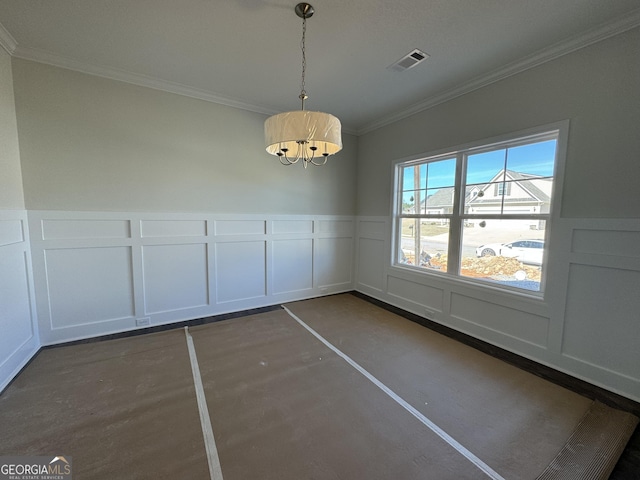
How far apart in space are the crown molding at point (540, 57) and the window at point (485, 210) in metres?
0.60

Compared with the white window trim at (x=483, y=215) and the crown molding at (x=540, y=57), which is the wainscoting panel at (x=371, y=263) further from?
the crown molding at (x=540, y=57)

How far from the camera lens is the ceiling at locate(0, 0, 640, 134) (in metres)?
1.81

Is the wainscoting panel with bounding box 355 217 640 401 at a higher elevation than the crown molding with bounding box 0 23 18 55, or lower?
lower

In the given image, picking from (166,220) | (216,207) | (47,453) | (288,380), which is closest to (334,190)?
(216,207)

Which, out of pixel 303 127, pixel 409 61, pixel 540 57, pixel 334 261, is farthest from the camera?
pixel 334 261

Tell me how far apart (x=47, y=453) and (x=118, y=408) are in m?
0.37

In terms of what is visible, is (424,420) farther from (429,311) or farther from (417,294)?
(417,294)

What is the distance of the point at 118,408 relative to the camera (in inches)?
70.9

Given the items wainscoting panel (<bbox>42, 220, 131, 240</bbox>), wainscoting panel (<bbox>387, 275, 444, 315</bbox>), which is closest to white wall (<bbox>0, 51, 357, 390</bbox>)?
wainscoting panel (<bbox>42, 220, 131, 240</bbox>)

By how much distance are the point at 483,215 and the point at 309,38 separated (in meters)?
2.41

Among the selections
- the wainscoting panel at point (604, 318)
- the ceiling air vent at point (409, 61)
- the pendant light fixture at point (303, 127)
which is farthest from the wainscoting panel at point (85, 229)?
the wainscoting panel at point (604, 318)

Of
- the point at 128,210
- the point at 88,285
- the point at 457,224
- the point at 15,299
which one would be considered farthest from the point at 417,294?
the point at 15,299

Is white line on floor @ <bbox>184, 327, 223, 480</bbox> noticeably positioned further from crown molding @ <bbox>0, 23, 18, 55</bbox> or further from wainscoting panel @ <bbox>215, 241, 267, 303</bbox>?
crown molding @ <bbox>0, 23, 18, 55</bbox>

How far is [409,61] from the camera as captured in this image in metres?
2.40
